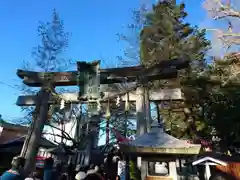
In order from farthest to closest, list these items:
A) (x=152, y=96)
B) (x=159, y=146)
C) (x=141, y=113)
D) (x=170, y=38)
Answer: (x=170, y=38)
(x=152, y=96)
(x=141, y=113)
(x=159, y=146)

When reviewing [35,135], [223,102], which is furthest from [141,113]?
[223,102]

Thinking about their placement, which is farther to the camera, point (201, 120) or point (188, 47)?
point (188, 47)

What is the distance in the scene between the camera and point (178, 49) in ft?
48.2

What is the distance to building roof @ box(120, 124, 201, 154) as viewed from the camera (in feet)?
16.6

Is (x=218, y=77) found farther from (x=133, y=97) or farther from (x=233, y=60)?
(x=133, y=97)

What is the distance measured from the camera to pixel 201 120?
1418 centimetres

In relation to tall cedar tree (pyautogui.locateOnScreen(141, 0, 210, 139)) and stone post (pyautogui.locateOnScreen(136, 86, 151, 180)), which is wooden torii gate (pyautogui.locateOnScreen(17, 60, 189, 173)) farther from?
tall cedar tree (pyautogui.locateOnScreen(141, 0, 210, 139))

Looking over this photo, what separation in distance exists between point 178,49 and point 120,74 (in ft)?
27.4

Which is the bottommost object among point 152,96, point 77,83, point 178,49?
point 152,96

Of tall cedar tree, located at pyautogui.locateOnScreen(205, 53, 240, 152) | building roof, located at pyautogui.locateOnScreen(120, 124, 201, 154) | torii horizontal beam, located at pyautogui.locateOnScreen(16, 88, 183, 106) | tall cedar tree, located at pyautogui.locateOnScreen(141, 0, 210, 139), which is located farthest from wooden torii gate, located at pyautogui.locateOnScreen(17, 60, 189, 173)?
tall cedar tree, located at pyautogui.locateOnScreen(205, 53, 240, 152)

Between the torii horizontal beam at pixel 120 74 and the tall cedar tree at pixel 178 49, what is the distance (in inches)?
213

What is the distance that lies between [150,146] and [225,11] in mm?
9265

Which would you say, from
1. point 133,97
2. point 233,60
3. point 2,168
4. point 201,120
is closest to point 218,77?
point 233,60

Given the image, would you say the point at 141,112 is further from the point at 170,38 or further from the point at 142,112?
the point at 170,38
